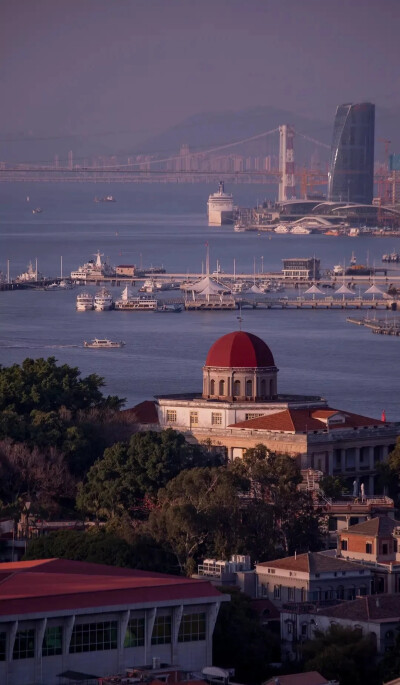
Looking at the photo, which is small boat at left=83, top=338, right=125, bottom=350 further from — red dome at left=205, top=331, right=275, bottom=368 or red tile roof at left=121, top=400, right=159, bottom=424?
red dome at left=205, top=331, right=275, bottom=368

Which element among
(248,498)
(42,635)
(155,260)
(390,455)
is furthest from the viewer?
(155,260)

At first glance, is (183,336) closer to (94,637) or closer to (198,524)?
(198,524)

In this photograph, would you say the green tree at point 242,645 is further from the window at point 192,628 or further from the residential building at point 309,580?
the residential building at point 309,580

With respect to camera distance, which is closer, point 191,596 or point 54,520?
point 191,596

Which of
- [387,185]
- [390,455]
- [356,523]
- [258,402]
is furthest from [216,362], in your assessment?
[387,185]

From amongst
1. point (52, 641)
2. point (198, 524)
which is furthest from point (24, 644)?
point (198, 524)

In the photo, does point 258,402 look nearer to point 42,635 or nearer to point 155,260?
point 42,635
